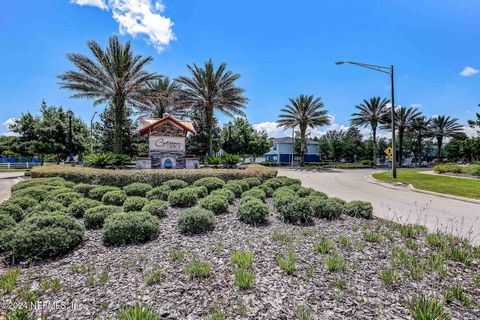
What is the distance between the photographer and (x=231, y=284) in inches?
140

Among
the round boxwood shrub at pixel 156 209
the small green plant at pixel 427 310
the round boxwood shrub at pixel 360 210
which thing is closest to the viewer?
the small green plant at pixel 427 310

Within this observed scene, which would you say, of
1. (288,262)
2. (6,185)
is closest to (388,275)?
(288,262)

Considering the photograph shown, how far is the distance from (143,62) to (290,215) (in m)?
20.0

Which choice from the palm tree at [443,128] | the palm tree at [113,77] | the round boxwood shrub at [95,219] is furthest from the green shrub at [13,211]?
the palm tree at [443,128]

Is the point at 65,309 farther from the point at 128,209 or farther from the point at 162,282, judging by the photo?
the point at 128,209

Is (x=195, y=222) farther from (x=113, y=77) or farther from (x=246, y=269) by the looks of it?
(x=113, y=77)

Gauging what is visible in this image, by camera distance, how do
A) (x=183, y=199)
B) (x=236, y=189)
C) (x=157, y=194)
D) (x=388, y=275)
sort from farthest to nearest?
(x=236, y=189)
(x=157, y=194)
(x=183, y=199)
(x=388, y=275)

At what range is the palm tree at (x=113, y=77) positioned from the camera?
20375 mm

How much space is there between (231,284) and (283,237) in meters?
1.98

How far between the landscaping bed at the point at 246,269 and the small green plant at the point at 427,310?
0.03 meters

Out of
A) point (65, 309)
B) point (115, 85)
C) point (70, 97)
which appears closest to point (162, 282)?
point (65, 309)

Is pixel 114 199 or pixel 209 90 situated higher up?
pixel 209 90

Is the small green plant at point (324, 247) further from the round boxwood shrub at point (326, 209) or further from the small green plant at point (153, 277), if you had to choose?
the small green plant at point (153, 277)

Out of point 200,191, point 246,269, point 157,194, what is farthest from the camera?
point 200,191
